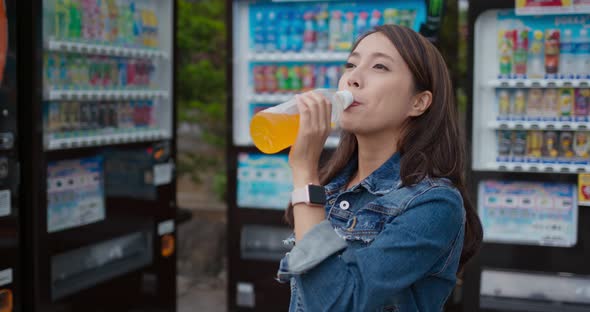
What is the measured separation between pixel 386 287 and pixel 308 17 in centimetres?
345

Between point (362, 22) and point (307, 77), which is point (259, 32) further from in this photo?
point (362, 22)

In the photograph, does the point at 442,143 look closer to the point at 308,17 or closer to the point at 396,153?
the point at 396,153

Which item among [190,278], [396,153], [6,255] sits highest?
[396,153]

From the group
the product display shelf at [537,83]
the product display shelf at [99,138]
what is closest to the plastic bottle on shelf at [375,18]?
the product display shelf at [537,83]

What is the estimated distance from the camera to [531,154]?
4109mm

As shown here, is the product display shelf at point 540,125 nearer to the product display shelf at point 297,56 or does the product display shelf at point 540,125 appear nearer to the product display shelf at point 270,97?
the product display shelf at point 297,56

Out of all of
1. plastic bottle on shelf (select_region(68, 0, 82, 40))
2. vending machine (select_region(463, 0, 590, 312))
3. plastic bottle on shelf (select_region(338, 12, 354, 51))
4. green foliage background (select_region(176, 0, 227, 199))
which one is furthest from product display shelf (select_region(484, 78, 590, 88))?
green foliage background (select_region(176, 0, 227, 199))

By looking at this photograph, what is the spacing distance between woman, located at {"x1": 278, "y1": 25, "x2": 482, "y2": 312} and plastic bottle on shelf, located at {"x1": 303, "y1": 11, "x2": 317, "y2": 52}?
2.97 metres

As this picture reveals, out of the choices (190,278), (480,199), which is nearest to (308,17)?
(480,199)

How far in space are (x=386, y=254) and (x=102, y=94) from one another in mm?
3121

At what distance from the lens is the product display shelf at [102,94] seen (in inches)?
149

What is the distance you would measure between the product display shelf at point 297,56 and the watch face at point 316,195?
120 inches

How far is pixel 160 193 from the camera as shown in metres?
4.65

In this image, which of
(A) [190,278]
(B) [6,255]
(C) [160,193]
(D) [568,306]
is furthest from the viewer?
(A) [190,278]
